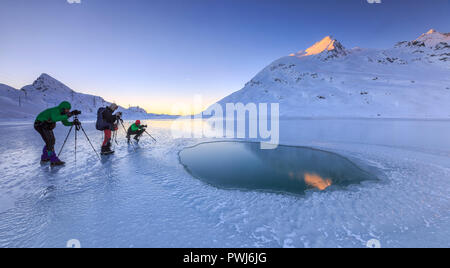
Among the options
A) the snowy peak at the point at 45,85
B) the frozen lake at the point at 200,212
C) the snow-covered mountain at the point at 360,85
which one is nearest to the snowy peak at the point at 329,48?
the snow-covered mountain at the point at 360,85

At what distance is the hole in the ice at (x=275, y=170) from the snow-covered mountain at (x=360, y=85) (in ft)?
147

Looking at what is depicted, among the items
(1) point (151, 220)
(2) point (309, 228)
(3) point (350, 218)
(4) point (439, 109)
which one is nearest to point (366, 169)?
(3) point (350, 218)

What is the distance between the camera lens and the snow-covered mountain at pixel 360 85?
149 ft

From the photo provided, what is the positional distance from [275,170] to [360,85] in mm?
68527

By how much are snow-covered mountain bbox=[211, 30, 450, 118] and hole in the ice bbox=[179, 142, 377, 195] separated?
44768 millimetres

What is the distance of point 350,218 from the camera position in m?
3.08

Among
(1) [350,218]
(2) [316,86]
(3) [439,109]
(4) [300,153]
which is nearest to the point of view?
(1) [350,218]

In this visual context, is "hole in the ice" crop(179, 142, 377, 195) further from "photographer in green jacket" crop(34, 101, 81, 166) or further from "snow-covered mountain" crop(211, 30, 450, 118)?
"snow-covered mountain" crop(211, 30, 450, 118)

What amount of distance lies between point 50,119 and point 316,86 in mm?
68826

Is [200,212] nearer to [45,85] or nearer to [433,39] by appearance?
[433,39]

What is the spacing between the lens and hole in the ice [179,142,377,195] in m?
4.62

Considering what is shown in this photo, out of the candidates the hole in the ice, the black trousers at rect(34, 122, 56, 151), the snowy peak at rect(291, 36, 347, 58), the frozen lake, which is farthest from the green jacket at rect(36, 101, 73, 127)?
the snowy peak at rect(291, 36, 347, 58)

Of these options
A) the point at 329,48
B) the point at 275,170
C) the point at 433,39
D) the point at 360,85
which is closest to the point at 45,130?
the point at 275,170
